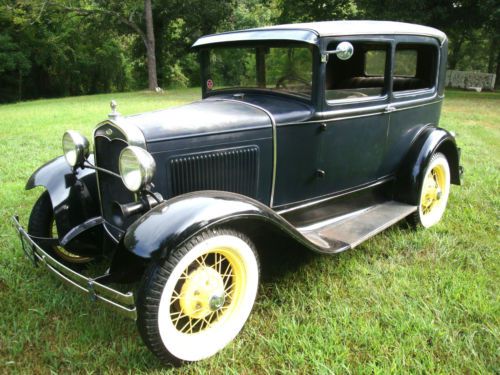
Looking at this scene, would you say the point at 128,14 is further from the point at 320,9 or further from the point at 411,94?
the point at 411,94

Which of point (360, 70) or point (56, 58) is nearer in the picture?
point (360, 70)

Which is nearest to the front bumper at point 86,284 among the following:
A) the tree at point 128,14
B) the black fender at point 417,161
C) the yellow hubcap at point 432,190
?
the black fender at point 417,161

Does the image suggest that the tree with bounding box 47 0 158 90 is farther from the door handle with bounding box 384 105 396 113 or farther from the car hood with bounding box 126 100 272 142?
the car hood with bounding box 126 100 272 142

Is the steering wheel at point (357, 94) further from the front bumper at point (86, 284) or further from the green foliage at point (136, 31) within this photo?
the green foliage at point (136, 31)

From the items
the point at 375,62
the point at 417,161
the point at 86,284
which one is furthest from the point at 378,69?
the point at 86,284

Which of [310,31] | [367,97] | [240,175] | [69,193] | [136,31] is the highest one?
[136,31]

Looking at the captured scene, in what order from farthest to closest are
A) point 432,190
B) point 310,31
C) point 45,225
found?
1. point 432,190
2. point 45,225
3. point 310,31

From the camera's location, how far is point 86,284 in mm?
2072

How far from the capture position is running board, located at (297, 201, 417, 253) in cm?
276

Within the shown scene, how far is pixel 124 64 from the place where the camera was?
92.7 feet

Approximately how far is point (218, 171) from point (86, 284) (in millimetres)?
978

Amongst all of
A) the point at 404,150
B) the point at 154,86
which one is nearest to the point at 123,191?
the point at 404,150

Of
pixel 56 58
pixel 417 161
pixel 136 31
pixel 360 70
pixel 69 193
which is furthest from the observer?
pixel 56 58

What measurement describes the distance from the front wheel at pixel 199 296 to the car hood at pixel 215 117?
2.21 ft
